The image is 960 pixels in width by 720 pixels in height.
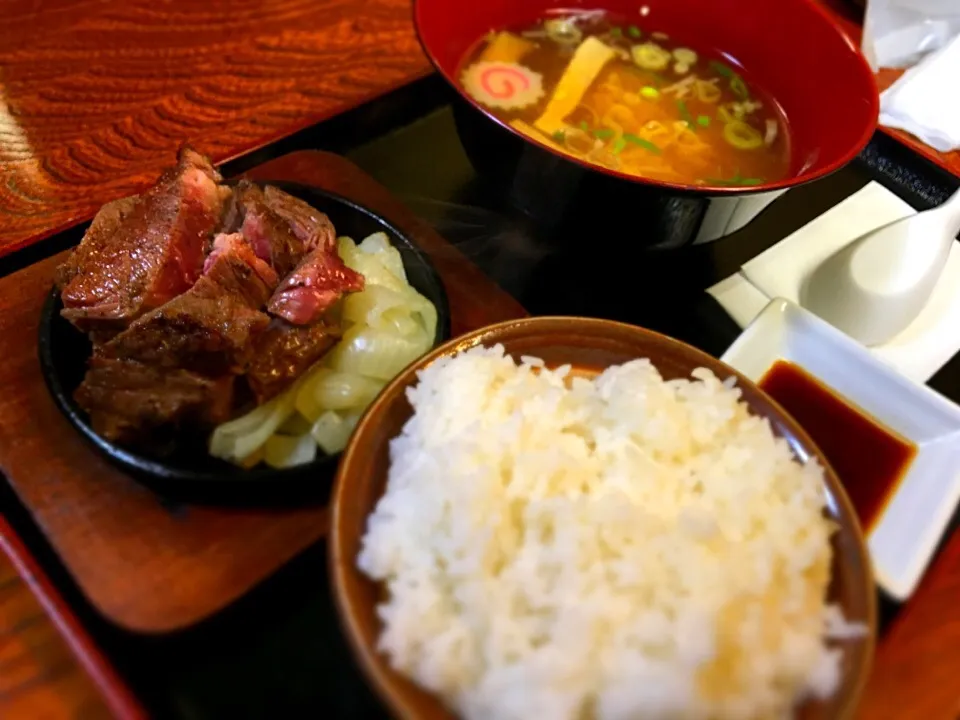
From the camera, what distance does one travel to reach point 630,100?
2.31 metres

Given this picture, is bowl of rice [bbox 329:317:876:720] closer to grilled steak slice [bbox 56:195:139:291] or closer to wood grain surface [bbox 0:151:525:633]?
wood grain surface [bbox 0:151:525:633]

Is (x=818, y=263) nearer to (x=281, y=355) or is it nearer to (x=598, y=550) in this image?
(x=598, y=550)

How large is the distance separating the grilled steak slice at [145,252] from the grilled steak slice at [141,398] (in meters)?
0.11

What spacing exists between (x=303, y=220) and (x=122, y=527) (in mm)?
746

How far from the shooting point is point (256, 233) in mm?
1643

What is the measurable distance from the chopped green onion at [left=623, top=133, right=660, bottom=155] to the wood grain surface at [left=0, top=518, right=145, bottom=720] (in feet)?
5.93

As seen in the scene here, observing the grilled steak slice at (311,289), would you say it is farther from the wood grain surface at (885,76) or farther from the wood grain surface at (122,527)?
the wood grain surface at (885,76)

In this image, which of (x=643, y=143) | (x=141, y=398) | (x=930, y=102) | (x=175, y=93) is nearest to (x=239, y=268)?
(x=141, y=398)

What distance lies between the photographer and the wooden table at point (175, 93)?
152 cm

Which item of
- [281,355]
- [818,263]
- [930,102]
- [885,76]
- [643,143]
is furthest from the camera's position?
[885,76]

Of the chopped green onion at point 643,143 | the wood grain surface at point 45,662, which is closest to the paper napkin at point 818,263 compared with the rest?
the chopped green onion at point 643,143

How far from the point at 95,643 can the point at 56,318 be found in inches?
27.3

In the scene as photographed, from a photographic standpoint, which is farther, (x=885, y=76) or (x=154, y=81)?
(x=885, y=76)

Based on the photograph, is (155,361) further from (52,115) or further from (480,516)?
(52,115)
